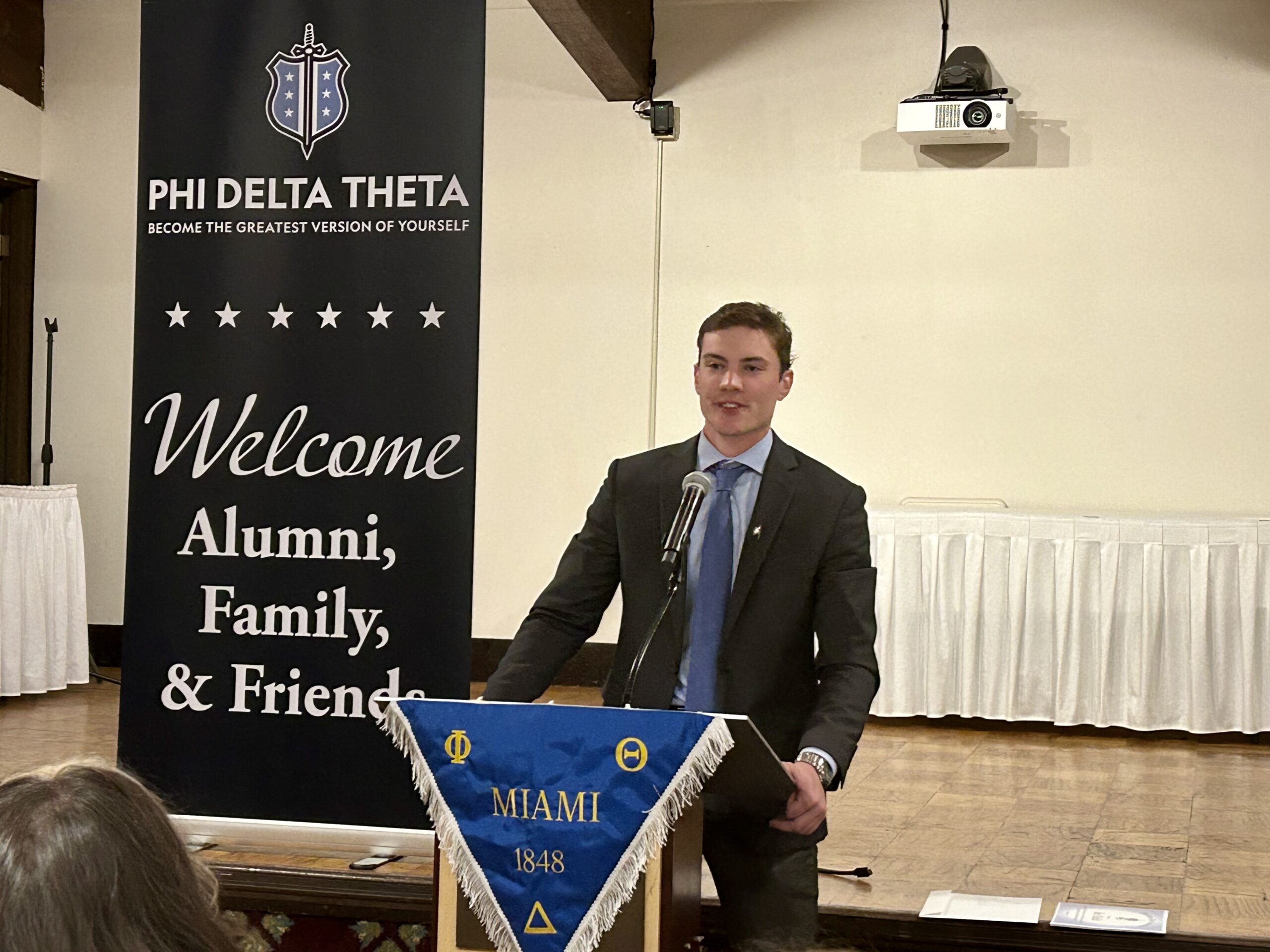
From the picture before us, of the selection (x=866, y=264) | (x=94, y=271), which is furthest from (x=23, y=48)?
(x=866, y=264)

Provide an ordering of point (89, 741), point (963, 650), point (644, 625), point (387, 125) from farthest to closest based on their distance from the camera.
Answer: point (963, 650)
point (89, 741)
point (387, 125)
point (644, 625)

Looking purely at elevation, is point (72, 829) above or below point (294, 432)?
below

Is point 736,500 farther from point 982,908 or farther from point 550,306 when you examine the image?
point 550,306

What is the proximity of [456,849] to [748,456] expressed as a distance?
880mm

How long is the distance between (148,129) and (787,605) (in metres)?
1.80

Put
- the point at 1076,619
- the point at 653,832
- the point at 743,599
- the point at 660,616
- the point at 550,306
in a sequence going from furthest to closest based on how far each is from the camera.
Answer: the point at 550,306
the point at 1076,619
the point at 743,599
the point at 660,616
the point at 653,832

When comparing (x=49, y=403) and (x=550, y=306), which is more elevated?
(x=550, y=306)

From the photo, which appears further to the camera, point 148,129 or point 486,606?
point 486,606

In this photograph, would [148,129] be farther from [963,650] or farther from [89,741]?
[963,650]

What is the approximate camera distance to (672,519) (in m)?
2.51

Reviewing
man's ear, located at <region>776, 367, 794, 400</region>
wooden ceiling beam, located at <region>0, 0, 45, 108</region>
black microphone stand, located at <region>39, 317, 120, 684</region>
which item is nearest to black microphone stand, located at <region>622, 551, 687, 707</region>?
man's ear, located at <region>776, 367, 794, 400</region>

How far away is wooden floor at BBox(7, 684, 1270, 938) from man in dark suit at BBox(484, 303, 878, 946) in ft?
1.85

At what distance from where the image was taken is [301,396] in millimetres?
3229

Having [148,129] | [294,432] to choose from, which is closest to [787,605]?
[294,432]
